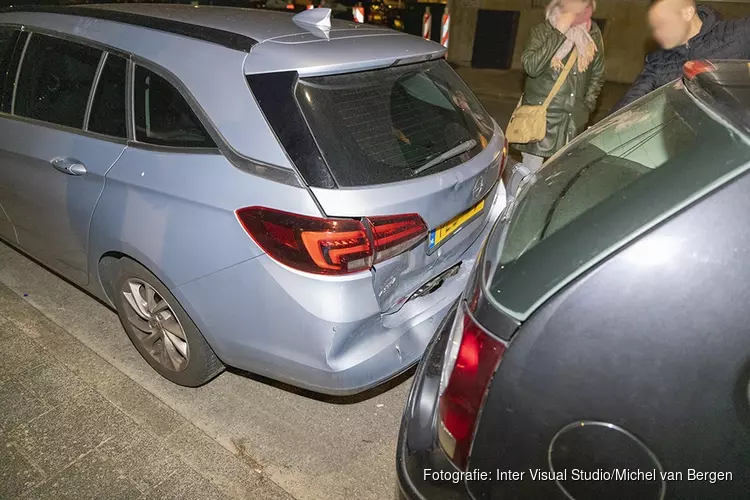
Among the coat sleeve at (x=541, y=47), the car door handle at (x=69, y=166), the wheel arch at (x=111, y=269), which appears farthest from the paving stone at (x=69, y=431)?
the coat sleeve at (x=541, y=47)

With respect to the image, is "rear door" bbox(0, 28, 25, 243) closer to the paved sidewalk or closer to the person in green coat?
the paved sidewalk

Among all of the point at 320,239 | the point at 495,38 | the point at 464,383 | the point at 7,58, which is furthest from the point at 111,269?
the point at 495,38

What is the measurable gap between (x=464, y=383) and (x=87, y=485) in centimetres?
176

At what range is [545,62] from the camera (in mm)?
3760

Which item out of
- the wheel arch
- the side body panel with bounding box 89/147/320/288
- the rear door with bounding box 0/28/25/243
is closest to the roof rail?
the rear door with bounding box 0/28/25/243

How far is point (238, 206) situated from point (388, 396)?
1347 mm

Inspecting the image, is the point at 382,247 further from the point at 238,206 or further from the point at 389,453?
the point at 389,453

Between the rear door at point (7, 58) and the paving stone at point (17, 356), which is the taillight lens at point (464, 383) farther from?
the rear door at point (7, 58)

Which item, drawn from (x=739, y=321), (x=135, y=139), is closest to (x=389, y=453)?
(x=739, y=321)

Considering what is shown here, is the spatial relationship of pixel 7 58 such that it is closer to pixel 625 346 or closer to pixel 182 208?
pixel 182 208

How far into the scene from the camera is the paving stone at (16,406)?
2.46m

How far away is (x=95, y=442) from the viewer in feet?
7.73

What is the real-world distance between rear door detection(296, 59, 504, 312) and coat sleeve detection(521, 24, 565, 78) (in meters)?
1.48

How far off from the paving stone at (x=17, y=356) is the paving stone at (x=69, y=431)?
0.44 meters
